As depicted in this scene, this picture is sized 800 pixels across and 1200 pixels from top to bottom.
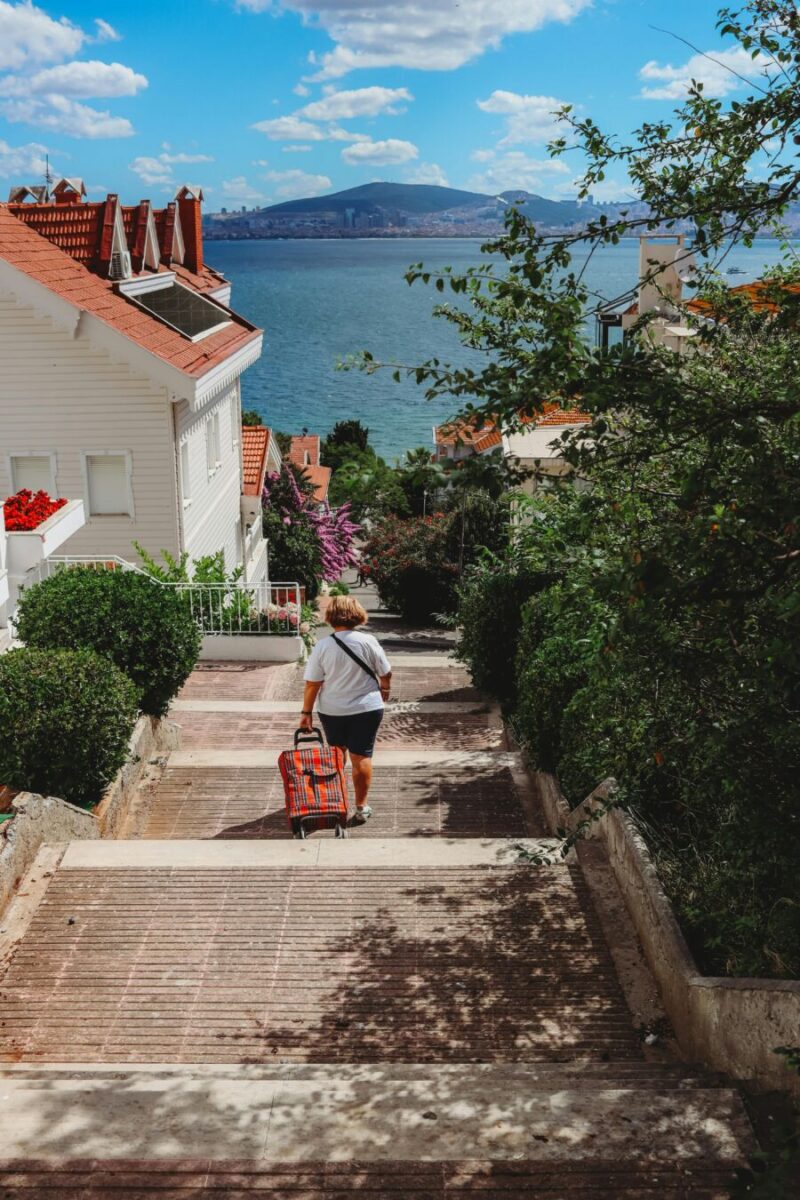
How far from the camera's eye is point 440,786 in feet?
32.8

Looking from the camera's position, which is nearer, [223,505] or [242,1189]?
[242,1189]

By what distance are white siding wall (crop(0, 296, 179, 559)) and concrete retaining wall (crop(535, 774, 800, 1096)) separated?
13.5 meters

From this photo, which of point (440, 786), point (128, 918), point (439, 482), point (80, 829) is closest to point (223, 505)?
point (440, 786)

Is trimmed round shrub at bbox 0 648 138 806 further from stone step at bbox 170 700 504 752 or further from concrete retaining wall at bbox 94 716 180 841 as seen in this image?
stone step at bbox 170 700 504 752

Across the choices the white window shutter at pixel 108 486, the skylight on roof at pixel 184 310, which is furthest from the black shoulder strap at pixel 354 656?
the skylight on roof at pixel 184 310

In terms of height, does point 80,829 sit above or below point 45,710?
below

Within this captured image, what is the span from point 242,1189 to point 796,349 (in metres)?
4.44

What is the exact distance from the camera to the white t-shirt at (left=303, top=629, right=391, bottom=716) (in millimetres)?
8438

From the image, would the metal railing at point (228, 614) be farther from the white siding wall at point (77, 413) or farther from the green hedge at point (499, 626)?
the green hedge at point (499, 626)

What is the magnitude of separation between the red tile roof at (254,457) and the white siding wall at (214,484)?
1849 millimetres

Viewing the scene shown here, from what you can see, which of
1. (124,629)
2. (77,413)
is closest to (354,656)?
(124,629)

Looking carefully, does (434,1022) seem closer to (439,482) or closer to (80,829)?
(439,482)

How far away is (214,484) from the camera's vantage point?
2267 cm

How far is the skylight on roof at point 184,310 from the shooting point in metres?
21.2
